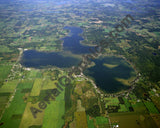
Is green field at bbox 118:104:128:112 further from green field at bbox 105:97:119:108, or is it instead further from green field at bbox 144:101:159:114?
green field at bbox 144:101:159:114

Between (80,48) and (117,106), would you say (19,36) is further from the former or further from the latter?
A: (117,106)

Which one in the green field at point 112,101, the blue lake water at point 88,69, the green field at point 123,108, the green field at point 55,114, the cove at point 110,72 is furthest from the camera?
the blue lake water at point 88,69

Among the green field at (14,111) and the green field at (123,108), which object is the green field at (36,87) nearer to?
the green field at (14,111)

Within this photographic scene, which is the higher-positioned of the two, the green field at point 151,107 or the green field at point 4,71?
the green field at point 151,107

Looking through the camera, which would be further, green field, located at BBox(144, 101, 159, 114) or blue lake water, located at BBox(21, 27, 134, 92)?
blue lake water, located at BBox(21, 27, 134, 92)

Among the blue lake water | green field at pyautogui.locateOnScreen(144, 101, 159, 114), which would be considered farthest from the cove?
green field at pyautogui.locateOnScreen(144, 101, 159, 114)

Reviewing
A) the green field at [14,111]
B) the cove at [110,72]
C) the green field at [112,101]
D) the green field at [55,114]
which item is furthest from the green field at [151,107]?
the green field at [14,111]

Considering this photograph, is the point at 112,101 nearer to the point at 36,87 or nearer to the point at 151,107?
the point at 151,107

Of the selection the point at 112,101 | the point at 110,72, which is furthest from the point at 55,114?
the point at 110,72
